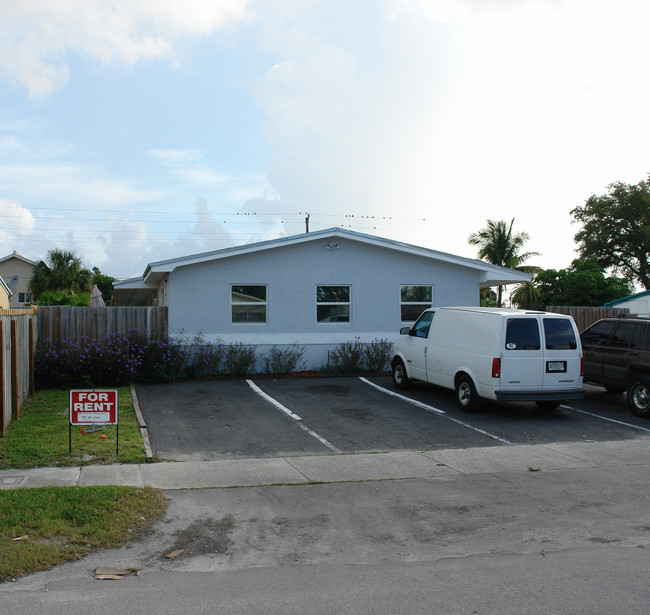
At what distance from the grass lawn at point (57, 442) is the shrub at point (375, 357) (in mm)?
7686

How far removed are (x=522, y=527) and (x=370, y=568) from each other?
1.87m

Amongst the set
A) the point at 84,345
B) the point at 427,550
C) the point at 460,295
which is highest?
the point at 460,295

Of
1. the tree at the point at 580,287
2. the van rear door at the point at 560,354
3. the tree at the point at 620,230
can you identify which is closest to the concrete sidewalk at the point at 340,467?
the van rear door at the point at 560,354

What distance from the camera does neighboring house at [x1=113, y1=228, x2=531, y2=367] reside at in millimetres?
17297

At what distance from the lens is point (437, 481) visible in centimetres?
795

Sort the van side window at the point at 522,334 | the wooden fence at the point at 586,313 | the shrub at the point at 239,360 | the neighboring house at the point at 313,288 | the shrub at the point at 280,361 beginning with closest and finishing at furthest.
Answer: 1. the van side window at the point at 522,334
2. the shrub at the point at 239,360
3. the neighboring house at the point at 313,288
4. the shrub at the point at 280,361
5. the wooden fence at the point at 586,313

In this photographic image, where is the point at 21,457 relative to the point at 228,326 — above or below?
below

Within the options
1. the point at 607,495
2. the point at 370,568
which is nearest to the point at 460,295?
the point at 607,495

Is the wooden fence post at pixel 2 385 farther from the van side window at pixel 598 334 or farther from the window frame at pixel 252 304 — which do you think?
the van side window at pixel 598 334

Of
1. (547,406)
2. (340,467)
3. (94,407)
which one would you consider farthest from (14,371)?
(547,406)

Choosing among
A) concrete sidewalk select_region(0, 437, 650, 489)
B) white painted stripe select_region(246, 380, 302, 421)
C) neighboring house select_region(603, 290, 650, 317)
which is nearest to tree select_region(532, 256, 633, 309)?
neighboring house select_region(603, 290, 650, 317)

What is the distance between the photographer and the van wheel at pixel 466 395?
40.0 feet

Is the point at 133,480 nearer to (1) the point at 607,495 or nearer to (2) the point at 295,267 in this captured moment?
(1) the point at 607,495

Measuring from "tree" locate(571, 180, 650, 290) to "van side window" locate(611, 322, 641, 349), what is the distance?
1494 inches
